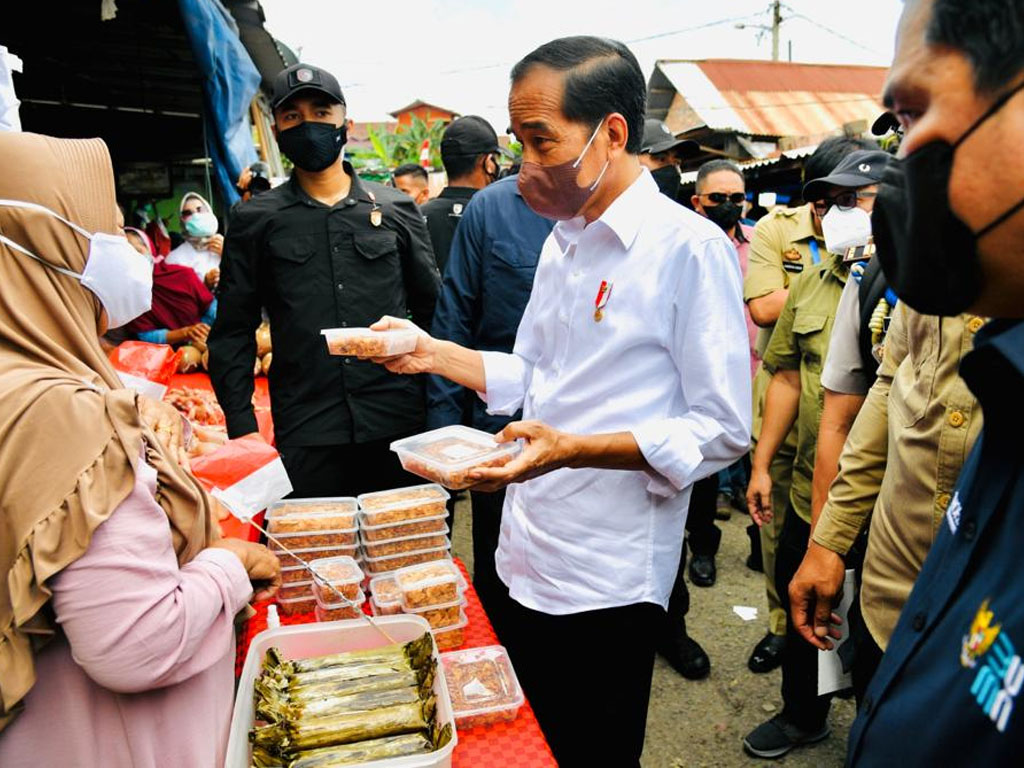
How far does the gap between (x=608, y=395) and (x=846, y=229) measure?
180 cm

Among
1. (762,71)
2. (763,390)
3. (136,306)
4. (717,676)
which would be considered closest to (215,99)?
(136,306)

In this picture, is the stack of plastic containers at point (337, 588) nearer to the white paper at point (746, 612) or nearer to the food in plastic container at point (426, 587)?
the food in plastic container at point (426, 587)

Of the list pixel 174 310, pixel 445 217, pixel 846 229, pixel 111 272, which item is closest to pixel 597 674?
pixel 111 272

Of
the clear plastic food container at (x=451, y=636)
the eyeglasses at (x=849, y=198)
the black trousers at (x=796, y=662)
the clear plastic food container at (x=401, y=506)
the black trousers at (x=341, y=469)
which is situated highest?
the eyeglasses at (x=849, y=198)

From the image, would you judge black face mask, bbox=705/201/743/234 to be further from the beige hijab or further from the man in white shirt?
the beige hijab

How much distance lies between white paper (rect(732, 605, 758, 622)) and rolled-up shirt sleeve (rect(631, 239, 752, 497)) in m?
2.75

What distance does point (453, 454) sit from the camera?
1933 millimetres

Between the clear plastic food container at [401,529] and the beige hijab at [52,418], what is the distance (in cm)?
83

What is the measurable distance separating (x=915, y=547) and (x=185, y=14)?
496 cm

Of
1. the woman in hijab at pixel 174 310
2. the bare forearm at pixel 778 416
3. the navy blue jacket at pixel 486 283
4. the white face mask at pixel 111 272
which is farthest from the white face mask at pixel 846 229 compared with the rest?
the woman in hijab at pixel 174 310

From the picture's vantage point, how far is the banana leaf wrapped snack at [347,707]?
1586 millimetres

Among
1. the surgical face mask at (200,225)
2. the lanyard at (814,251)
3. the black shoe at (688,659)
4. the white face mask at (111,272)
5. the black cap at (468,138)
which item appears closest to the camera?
the white face mask at (111,272)

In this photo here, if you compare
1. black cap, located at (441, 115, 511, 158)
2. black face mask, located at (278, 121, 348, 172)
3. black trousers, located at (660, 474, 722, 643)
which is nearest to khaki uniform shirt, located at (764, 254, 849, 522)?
black trousers, located at (660, 474, 722, 643)

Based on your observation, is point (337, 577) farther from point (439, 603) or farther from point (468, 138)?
point (468, 138)
